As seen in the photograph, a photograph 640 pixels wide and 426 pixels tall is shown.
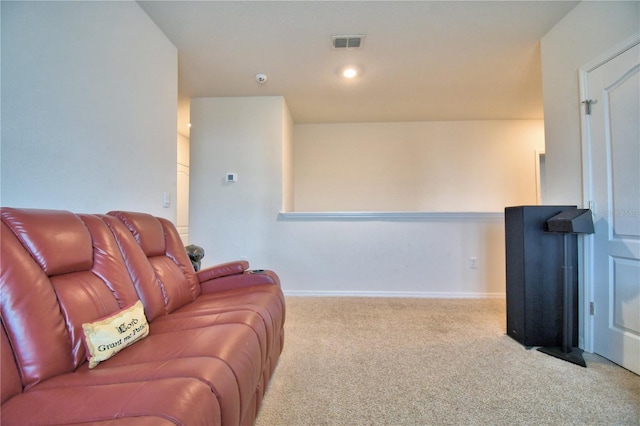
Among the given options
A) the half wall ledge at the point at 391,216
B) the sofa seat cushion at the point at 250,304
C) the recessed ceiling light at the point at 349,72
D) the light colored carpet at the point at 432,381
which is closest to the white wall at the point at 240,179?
the half wall ledge at the point at 391,216

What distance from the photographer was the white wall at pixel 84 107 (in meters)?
1.22

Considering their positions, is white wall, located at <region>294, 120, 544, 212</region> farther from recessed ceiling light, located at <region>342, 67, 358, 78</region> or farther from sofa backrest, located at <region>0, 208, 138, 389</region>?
sofa backrest, located at <region>0, 208, 138, 389</region>

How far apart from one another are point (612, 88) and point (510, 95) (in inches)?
65.0

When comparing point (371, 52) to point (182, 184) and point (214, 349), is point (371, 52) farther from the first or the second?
point (182, 184)

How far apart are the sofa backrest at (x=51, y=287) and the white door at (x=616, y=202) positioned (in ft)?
9.28

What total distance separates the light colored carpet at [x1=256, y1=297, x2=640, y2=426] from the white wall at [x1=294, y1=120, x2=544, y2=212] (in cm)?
213

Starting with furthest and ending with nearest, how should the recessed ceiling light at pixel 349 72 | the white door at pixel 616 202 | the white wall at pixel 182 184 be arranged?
the white wall at pixel 182 184 < the recessed ceiling light at pixel 349 72 < the white door at pixel 616 202

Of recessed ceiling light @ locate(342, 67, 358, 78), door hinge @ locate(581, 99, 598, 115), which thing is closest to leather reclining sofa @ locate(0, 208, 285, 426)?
recessed ceiling light @ locate(342, 67, 358, 78)

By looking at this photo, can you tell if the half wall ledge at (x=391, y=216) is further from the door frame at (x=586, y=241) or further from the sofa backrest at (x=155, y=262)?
the sofa backrest at (x=155, y=262)

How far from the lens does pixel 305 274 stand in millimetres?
3371

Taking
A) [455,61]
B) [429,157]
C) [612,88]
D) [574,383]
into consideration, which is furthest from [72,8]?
[429,157]

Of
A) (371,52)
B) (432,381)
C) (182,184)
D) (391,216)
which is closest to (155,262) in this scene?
(432,381)

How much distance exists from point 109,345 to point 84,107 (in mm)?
1373

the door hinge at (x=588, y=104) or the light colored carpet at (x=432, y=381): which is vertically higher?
the door hinge at (x=588, y=104)
